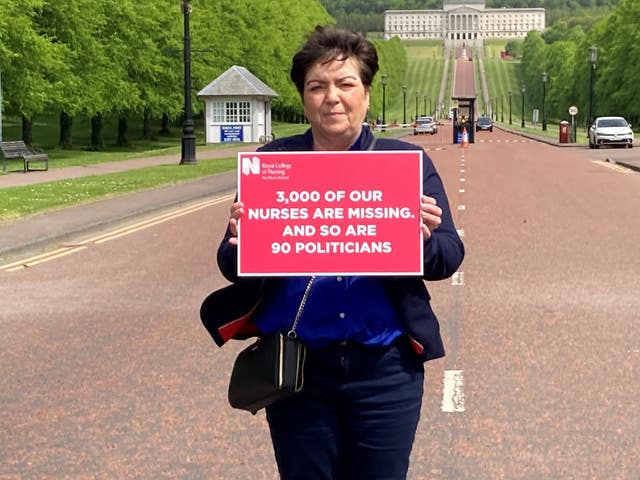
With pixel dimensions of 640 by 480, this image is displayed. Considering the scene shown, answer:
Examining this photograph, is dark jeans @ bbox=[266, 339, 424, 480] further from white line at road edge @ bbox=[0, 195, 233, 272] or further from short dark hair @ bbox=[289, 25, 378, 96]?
white line at road edge @ bbox=[0, 195, 233, 272]

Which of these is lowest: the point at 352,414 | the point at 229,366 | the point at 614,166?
the point at 229,366

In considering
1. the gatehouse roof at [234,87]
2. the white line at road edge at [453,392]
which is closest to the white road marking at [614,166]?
the white line at road edge at [453,392]

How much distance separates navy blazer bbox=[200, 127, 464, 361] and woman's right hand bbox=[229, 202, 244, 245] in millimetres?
24

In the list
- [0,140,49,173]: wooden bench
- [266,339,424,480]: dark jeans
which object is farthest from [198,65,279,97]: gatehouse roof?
[266,339,424,480]: dark jeans

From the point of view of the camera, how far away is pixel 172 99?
58.2 metres

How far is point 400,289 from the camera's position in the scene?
321 cm

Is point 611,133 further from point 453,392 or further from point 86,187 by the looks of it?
point 453,392

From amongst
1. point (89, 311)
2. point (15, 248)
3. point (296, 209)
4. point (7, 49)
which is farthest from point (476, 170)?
point (296, 209)

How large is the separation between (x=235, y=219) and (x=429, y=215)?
2.05 ft

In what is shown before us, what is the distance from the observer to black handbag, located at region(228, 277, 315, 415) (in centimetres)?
306

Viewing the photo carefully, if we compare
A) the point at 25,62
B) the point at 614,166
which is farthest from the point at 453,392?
the point at 25,62

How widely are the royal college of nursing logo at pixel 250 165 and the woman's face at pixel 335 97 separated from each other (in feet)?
0.74

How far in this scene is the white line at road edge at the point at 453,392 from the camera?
6188mm

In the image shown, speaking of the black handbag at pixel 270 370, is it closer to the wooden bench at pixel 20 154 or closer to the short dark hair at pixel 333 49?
the short dark hair at pixel 333 49
